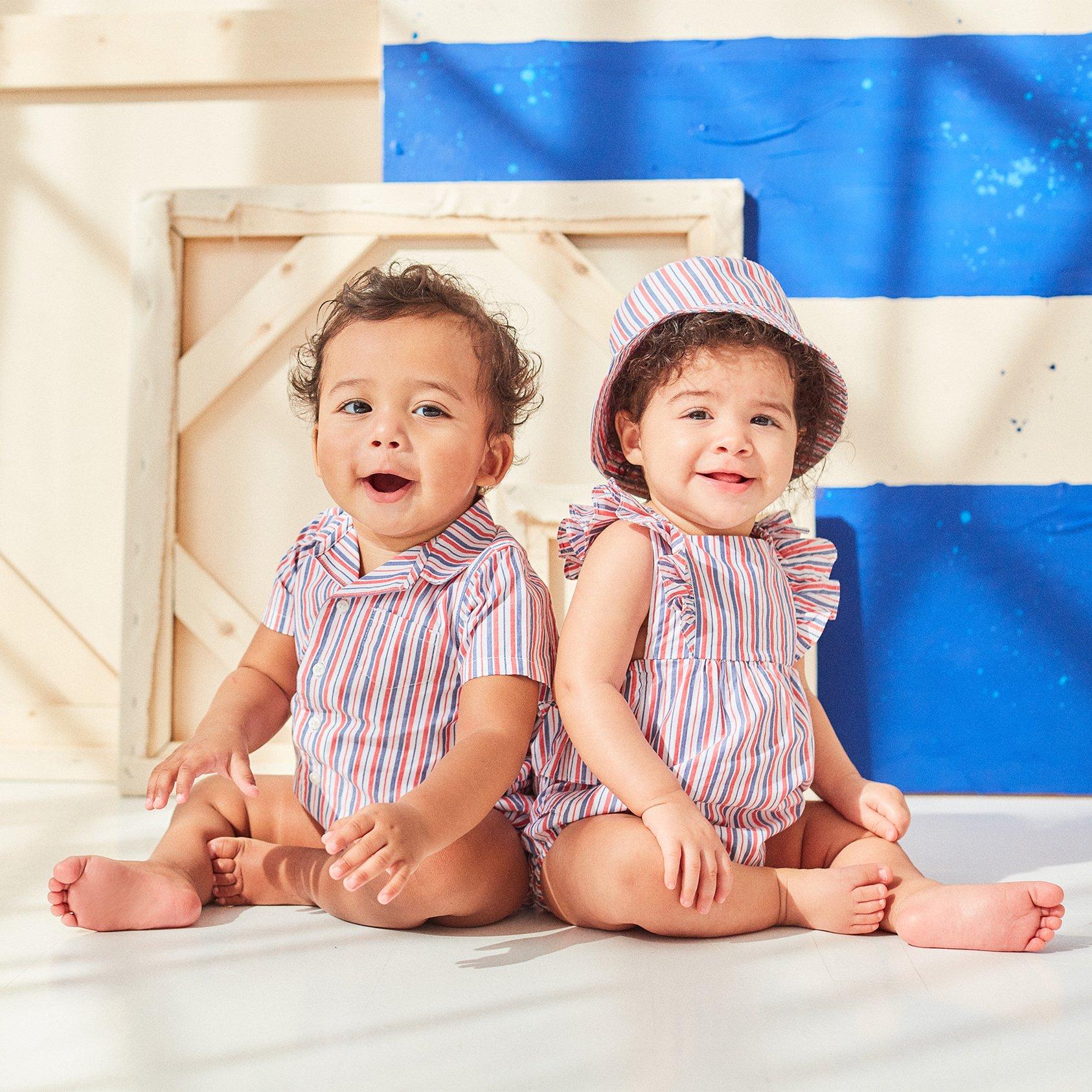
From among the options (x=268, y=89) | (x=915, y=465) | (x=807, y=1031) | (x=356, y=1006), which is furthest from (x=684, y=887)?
(x=268, y=89)

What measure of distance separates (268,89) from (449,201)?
0.52 metres

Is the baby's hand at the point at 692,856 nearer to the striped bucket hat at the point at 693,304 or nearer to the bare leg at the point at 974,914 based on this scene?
the bare leg at the point at 974,914

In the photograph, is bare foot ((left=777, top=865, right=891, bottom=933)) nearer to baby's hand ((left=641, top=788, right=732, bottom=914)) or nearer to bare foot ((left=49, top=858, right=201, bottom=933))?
baby's hand ((left=641, top=788, right=732, bottom=914))

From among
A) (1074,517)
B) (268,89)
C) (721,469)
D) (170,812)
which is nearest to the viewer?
(721,469)

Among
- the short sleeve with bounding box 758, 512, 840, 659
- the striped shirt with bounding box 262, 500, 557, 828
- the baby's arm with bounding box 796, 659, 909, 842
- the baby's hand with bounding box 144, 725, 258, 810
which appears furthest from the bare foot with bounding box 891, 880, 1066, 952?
the baby's hand with bounding box 144, 725, 258, 810

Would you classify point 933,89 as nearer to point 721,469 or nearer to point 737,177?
point 737,177

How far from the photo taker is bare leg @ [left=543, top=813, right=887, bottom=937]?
109 cm

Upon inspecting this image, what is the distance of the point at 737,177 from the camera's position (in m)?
2.01

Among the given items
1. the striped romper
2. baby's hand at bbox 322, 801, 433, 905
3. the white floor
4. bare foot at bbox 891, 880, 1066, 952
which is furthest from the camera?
the striped romper

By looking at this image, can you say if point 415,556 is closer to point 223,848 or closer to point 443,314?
point 443,314

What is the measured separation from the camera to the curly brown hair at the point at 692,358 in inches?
49.5

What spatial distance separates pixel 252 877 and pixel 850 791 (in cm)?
65

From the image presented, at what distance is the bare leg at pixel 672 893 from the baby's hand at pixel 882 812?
10 centimetres

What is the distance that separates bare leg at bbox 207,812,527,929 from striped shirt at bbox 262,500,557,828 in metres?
0.06
